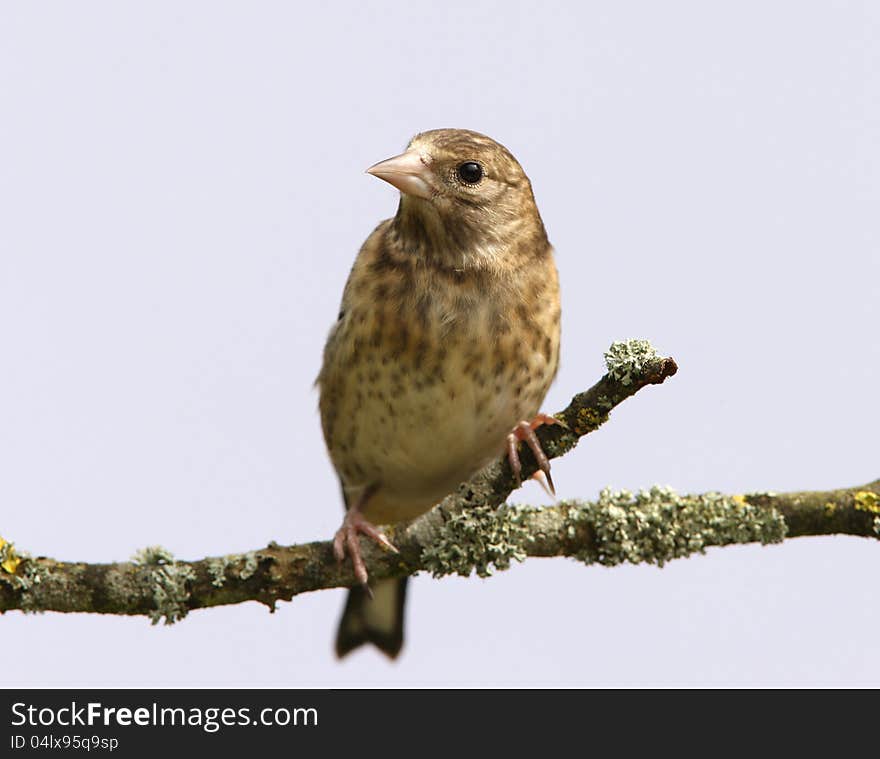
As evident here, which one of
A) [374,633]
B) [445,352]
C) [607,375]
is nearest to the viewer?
[607,375]

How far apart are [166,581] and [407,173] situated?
2.17 m

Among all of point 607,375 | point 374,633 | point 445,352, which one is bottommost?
point 374,633

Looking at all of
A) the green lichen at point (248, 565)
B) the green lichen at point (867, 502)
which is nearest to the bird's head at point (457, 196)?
the green lichen at point (248, 565)

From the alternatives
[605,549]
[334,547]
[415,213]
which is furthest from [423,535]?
[415,213]

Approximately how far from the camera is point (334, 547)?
5.48 metres

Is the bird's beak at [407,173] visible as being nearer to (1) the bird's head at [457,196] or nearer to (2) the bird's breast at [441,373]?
(1) the bird's head at [457,196]

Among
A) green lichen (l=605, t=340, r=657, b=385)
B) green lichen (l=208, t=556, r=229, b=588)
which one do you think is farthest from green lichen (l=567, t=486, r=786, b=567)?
green lichen (l=208, t=556, r=229, b=588)

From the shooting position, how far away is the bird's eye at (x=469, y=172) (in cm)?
594

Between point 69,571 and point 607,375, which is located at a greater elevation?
point 607,375

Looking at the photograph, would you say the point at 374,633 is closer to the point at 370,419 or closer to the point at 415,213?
the point at 370,419

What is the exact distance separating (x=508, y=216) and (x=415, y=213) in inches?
19.1

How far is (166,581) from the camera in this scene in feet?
17.1

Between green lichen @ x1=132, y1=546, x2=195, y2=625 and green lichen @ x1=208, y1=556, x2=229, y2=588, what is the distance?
0.08 metres

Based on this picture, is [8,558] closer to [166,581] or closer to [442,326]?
[166,581]
